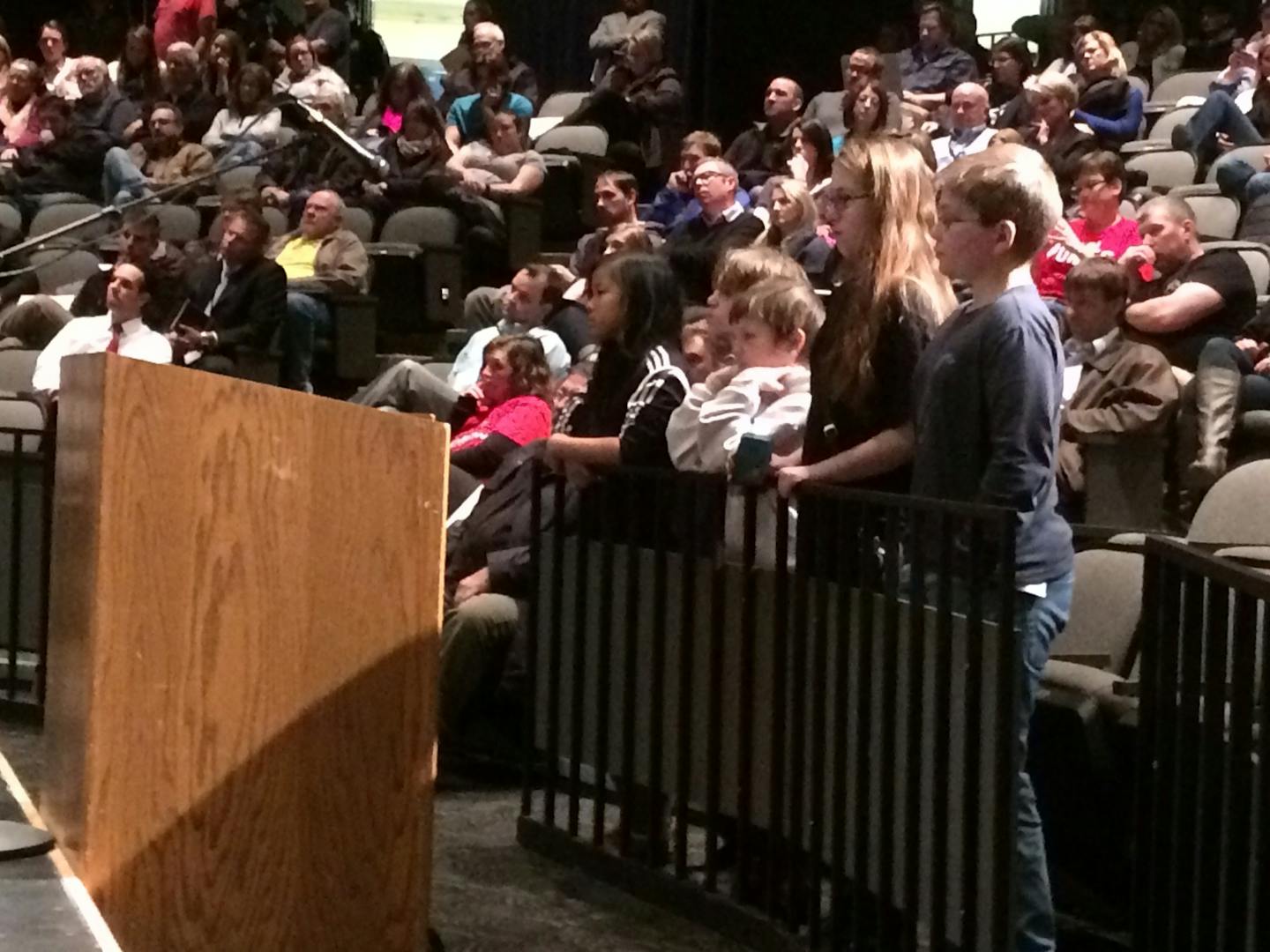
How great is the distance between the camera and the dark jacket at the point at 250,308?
7094 mm

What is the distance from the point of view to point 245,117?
32.2ft

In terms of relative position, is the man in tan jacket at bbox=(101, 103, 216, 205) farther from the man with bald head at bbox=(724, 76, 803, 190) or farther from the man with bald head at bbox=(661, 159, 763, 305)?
the man with bald head at bbox=(661, 159, 763, 305)

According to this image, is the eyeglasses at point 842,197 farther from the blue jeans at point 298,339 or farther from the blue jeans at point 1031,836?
the blue jeans at point 298,339

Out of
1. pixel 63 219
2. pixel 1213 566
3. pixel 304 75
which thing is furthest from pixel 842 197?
pixel 304 75

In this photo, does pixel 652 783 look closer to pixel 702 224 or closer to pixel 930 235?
pixel 930 235

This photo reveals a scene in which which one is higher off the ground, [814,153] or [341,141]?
[814,153]

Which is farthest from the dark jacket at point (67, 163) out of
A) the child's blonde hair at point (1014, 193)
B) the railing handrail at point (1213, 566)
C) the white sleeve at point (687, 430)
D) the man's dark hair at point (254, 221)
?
the railing handrail at point (1213, 566)

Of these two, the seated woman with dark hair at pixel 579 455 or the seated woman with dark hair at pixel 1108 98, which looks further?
the seated woman with dark hair at pixel 1108 98

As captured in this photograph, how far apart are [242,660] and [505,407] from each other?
2.84m

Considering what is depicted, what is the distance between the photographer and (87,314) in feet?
25.6

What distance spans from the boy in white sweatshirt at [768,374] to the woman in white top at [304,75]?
681cm

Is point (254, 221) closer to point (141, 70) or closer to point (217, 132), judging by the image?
point (217, 132)

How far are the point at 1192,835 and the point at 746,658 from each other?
989mm

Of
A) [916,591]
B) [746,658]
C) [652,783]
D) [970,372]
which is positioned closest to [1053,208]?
[970,372]
